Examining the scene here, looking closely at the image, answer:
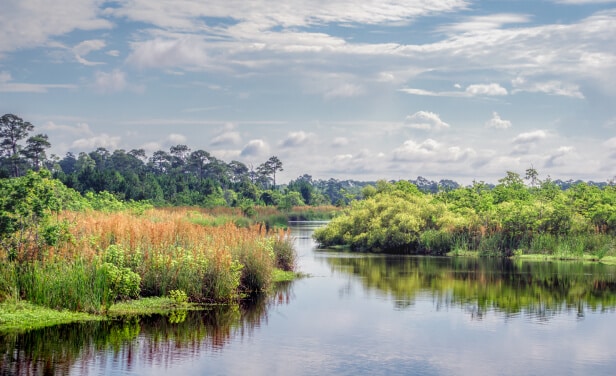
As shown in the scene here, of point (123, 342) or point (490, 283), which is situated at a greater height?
point (490, 283)

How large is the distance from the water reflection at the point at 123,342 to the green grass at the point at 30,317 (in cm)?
35

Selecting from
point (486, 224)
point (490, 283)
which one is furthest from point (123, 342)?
point (486, 224)

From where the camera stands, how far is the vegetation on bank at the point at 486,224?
42250mm

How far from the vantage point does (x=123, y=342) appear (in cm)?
1661

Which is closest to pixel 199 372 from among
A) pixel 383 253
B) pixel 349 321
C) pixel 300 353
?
pixel 300 353

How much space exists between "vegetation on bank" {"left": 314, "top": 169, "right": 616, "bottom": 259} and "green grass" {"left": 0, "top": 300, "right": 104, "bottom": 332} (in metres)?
29.5

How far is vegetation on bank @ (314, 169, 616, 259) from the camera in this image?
1663 inches

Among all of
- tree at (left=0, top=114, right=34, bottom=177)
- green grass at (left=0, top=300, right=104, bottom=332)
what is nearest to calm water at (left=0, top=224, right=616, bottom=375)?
green grass at (left=0, top=300, right=104, bottom=332)

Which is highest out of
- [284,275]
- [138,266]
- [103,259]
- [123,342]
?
[103,259]

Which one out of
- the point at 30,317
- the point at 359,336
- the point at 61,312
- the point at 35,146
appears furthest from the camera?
the point at 35,146

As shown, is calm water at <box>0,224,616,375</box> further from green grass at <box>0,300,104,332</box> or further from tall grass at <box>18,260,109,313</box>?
tall grass at <box>18,260,109,313</box>

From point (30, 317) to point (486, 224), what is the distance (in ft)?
106

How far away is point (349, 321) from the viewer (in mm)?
20812

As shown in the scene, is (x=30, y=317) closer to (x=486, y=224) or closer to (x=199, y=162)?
(x=486, y=224)
